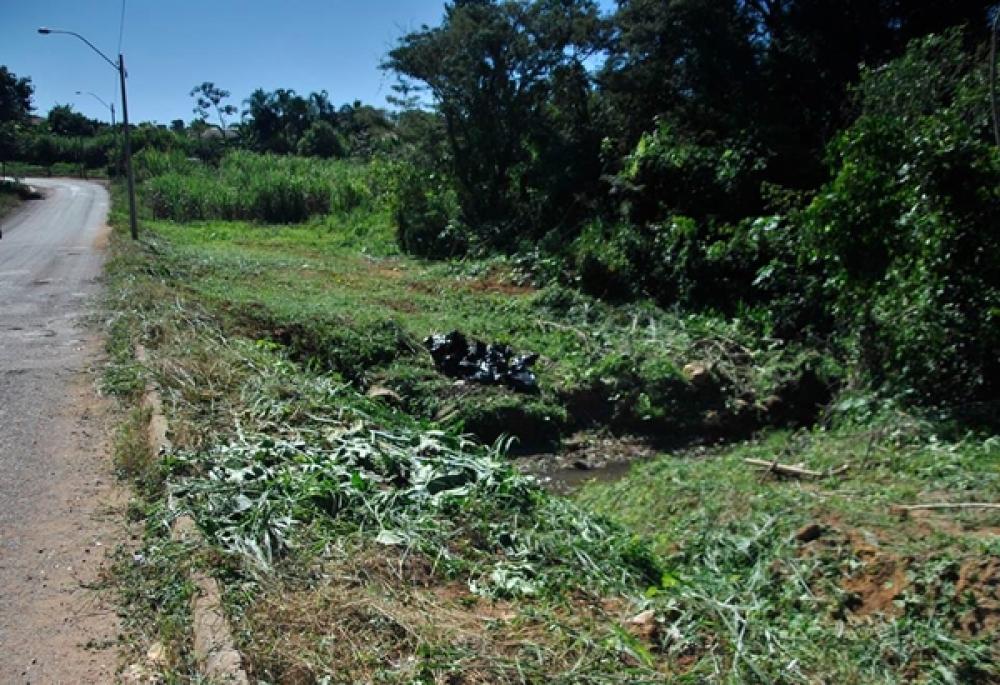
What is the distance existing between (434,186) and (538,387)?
12819 millimetres

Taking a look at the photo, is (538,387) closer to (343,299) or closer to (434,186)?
(343,299)

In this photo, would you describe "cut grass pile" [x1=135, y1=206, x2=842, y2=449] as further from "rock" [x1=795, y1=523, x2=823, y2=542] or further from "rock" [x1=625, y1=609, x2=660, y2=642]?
"rock" [x1=625, y1=609, x2=660, y2=642]

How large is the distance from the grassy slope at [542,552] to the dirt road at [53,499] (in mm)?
283

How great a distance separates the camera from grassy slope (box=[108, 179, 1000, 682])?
3521mm

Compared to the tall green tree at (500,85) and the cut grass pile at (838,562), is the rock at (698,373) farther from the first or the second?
the tall green tree at (500,85)

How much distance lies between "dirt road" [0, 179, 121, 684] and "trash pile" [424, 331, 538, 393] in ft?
11.8

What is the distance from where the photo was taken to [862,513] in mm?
5047

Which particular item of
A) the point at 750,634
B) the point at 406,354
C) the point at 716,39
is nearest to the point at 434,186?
the point at 716,39

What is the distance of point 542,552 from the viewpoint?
4480 millimetres

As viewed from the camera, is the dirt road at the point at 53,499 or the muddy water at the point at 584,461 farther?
the muddy water at the point at 584,461

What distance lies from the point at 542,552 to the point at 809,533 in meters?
→ 1.50

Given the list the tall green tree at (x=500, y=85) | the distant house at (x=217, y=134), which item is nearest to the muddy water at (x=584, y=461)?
the tall green tree at (x=500, y=85)

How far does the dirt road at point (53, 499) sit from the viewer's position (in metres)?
3.73

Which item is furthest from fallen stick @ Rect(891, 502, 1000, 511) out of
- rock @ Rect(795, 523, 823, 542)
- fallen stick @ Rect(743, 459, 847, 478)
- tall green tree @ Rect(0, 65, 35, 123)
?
tall green tree @ Rect(0, 65, 35, 123)
